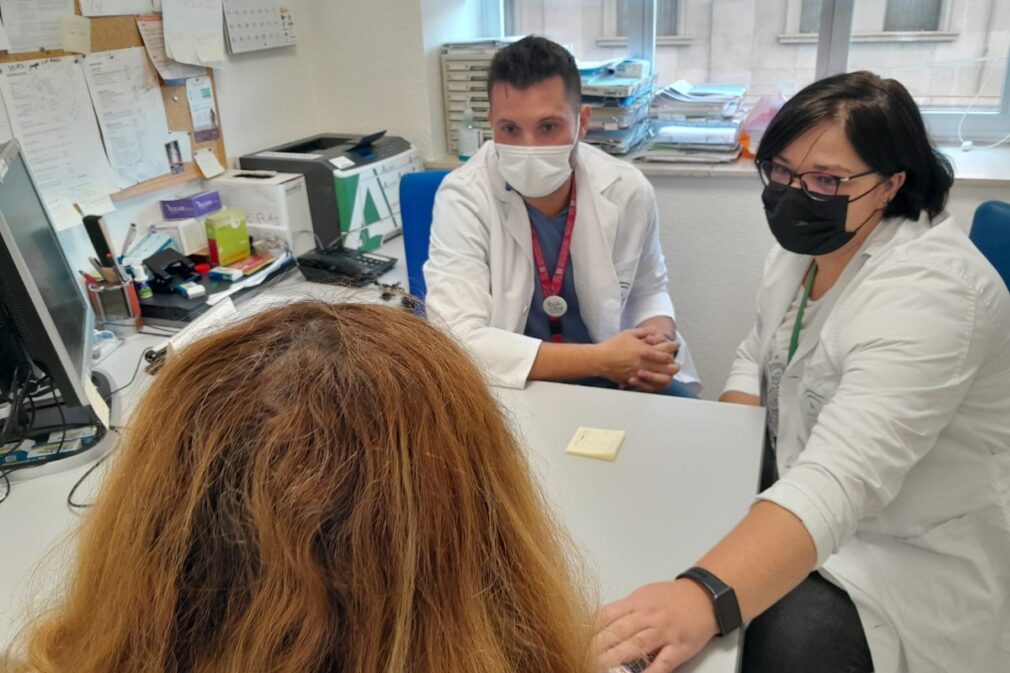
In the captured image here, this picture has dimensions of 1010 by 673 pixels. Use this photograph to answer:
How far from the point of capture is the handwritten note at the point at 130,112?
191cm

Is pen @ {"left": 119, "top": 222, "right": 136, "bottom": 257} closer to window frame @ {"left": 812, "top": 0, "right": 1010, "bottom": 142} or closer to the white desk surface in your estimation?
the white desk surface

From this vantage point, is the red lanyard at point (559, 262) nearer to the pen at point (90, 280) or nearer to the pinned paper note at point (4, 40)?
the pen at point (90, 280)

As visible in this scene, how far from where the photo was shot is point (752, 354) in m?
1.70

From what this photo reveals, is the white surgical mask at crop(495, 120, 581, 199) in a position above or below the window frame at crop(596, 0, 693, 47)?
below

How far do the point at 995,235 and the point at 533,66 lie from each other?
0.98 meters

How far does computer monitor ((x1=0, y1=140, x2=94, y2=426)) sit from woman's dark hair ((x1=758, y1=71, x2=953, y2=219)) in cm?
124

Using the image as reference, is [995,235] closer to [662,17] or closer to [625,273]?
[625,273]

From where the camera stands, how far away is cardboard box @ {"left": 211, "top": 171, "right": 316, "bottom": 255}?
2.20 m

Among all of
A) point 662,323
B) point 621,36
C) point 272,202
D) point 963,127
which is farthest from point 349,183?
point 963,127

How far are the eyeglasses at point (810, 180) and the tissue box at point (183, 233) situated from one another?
1.45 m

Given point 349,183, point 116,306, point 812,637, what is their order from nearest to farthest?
point 812,637
point 116,306
point 349,183

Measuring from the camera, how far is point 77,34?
182 cm

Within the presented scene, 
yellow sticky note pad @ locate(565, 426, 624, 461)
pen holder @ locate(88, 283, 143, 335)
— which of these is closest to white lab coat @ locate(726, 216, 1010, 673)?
yellow sticky note pad @ locate(565, 426, 624, 461)

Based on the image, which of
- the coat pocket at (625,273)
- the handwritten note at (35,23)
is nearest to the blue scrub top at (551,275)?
the coat pocket at (625,273)
